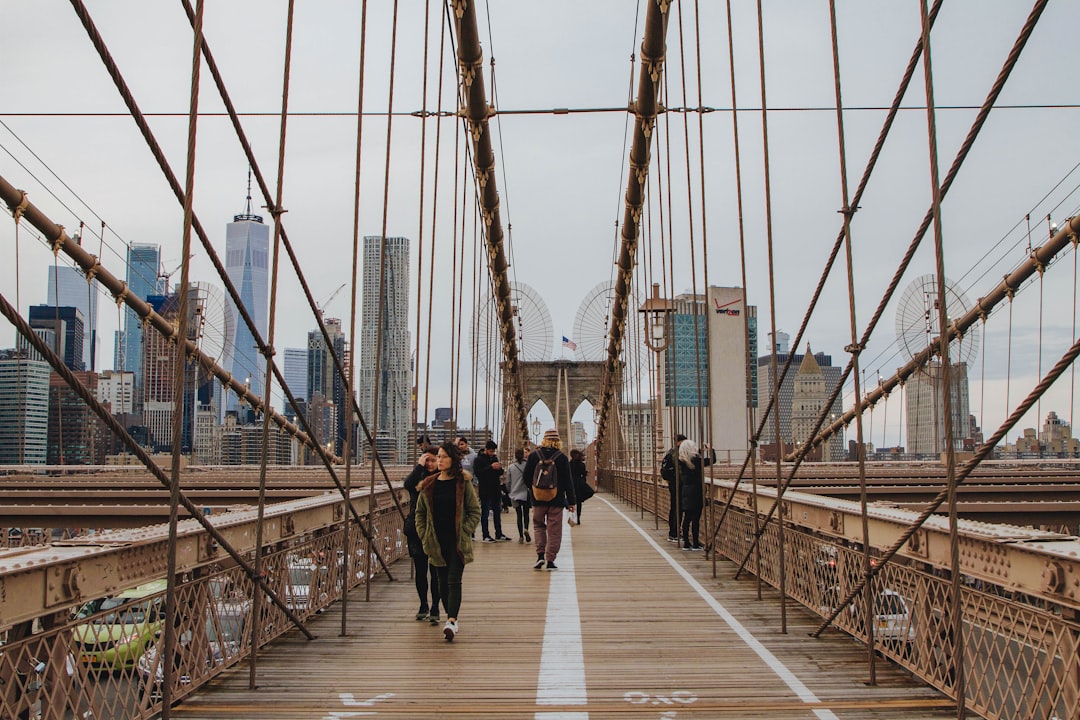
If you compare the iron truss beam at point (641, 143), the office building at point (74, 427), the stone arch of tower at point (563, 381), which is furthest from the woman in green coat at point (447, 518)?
the stone arch of tower at point (563, 381)

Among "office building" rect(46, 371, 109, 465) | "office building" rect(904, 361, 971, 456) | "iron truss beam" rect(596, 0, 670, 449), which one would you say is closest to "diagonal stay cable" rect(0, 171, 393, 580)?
"iron truss beam" rect(596, 0, 670, 449)

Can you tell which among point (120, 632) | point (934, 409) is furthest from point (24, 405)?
point (934, 409)

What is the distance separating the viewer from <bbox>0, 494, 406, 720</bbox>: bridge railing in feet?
13.2

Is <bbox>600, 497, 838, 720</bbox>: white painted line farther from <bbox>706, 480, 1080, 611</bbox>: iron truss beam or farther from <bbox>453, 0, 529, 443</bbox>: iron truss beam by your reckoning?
<bbox>453, 0, 529, 443</bbox>: iron truss beam

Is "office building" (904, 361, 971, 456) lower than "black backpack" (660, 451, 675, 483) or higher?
higher

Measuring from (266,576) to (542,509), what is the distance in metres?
4.91

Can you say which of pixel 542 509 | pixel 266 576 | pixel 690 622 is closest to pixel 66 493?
pixel 542 509

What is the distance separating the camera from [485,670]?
6238 millimetres

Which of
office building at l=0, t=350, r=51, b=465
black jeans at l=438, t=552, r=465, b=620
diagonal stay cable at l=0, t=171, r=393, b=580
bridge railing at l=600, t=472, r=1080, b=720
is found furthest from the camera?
office building at l=0, t=350, r=51, b=465

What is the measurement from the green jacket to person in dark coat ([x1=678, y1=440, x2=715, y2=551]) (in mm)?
5167

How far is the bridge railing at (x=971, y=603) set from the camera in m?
4.15

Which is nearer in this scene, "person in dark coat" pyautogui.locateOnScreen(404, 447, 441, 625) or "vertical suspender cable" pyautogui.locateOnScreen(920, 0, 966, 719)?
"vertical suspender cable" pyautogui.locateOnScreen(920, 0, 966, 719)

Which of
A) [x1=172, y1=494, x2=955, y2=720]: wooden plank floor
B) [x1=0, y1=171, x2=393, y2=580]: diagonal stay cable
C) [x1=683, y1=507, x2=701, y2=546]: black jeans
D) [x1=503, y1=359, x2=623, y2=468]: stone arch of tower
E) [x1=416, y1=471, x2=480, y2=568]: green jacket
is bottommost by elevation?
[x1=172, y1=494, x2=955, y2=720]: wooden plank floor

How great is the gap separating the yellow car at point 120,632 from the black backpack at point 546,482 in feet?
20.7
